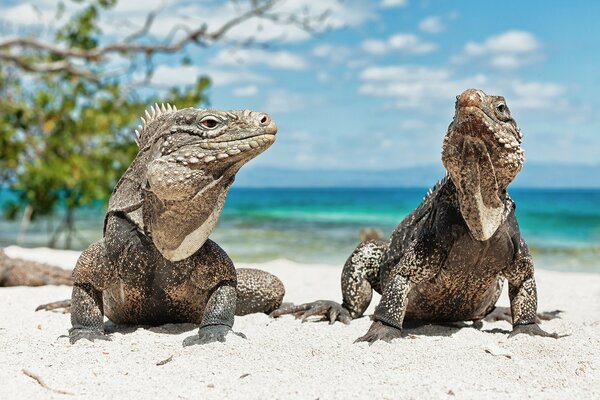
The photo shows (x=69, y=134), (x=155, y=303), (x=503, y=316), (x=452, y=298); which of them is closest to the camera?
(x=155, y=303)

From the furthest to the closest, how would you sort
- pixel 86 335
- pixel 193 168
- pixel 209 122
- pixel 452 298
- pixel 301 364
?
pixel 452 298 → pixel 86 335 → pixel 209 122 → pixel 193 168 → pixel 301 364

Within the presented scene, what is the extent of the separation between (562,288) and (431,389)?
18.3 feet

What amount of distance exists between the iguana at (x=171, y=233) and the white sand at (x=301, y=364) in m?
0.21

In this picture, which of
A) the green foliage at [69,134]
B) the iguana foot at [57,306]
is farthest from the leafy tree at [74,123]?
the iguana foot at [57,306]

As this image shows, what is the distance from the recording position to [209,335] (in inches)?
170

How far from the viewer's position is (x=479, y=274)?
4.69 meters

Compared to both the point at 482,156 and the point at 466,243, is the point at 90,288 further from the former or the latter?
the point at 482,156

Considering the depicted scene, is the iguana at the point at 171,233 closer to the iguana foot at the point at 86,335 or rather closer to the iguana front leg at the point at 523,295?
the iguana foot at the point at 86,335

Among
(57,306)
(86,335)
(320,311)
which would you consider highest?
(320,311)

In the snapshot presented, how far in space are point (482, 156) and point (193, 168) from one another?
67.2 inches

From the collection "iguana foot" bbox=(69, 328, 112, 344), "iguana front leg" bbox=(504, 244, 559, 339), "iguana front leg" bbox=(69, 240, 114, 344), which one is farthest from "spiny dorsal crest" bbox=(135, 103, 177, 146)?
"iguana front leg" bbox=(504, 244, 559, 339)

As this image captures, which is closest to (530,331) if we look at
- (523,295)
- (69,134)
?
(523,295)

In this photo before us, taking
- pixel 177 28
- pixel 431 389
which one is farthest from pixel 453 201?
pixel 177 28

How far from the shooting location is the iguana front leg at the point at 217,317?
431cm
